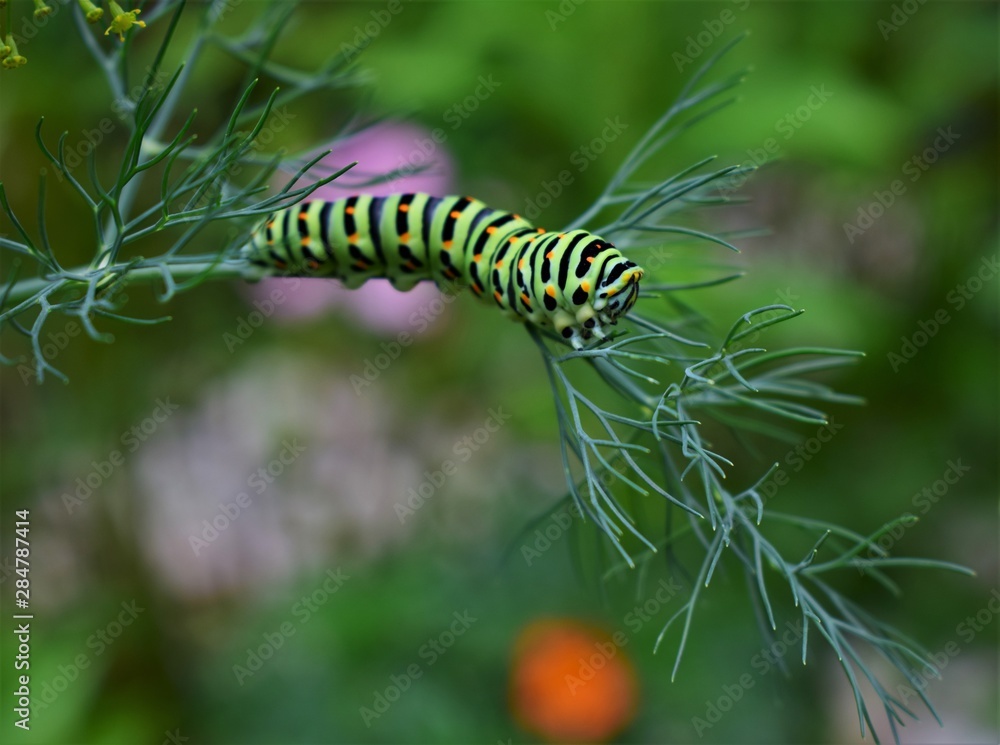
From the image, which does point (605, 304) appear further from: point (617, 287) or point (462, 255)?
point (462, 255)

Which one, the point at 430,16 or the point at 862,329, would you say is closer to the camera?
the point at 862,329

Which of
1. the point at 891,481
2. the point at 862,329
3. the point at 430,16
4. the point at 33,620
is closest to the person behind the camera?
the point at 33,620

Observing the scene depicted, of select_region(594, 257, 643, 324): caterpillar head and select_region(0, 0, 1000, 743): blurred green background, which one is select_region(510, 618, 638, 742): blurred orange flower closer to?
select_region(0, 0, 1000, 743): blurred green background

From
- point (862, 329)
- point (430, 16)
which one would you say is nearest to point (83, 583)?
point (430, 16)

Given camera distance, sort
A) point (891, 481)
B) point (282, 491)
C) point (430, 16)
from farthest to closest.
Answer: point (282, 491) < point (430, 16) < point (891, 481)

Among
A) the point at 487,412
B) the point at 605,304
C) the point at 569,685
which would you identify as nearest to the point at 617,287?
the point at 605,304

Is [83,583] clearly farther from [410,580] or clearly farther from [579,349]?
[579,349]

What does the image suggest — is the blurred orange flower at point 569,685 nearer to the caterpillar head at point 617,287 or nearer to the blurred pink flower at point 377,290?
the blurred pink flower at point 377,290
